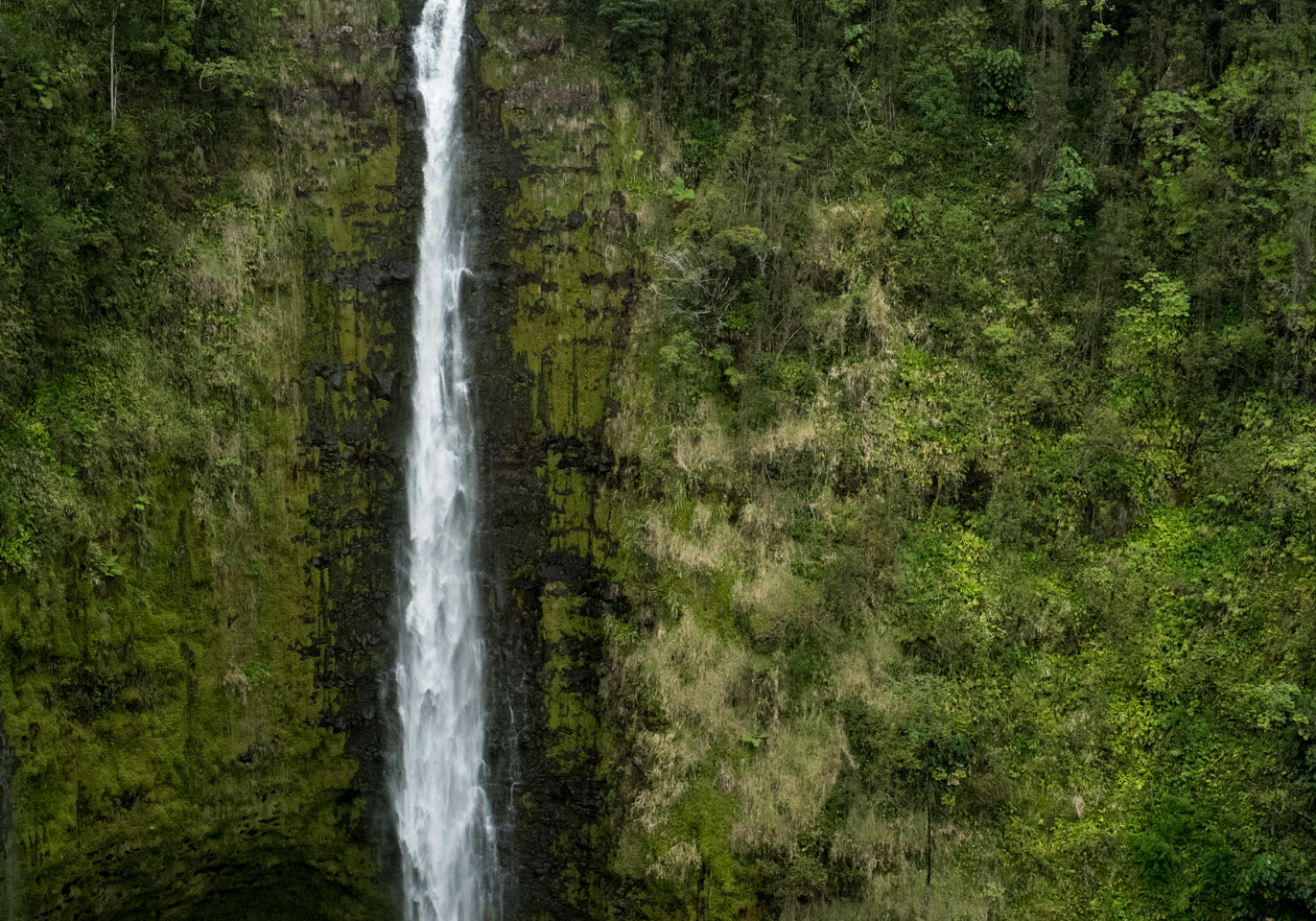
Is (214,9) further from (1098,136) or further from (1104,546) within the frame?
(1104,546)

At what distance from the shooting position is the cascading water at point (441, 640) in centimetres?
1539

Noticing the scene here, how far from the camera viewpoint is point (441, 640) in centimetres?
1570

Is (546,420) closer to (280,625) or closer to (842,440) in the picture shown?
(842,440)

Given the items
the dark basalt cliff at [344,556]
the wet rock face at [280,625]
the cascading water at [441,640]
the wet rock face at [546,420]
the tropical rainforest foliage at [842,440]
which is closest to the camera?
the tropical rainforest foliage at [842,440]

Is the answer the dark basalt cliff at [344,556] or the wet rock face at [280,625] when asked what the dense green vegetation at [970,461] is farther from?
the wet rock face at [280,625]

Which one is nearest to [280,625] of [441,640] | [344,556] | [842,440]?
[344,556]

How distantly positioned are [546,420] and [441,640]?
3656 mm

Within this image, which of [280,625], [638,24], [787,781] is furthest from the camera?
[638,24]

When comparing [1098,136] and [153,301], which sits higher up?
[1098,136]

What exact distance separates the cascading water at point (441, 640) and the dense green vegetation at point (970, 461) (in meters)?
2.34

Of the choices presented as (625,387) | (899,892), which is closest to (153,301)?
(625,387)

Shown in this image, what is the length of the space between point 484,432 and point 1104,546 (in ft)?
30.0

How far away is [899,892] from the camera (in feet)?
45.3

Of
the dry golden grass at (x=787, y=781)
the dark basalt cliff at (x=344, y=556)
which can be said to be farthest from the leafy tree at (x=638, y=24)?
the dry golden grass at (x=787, y=781)
